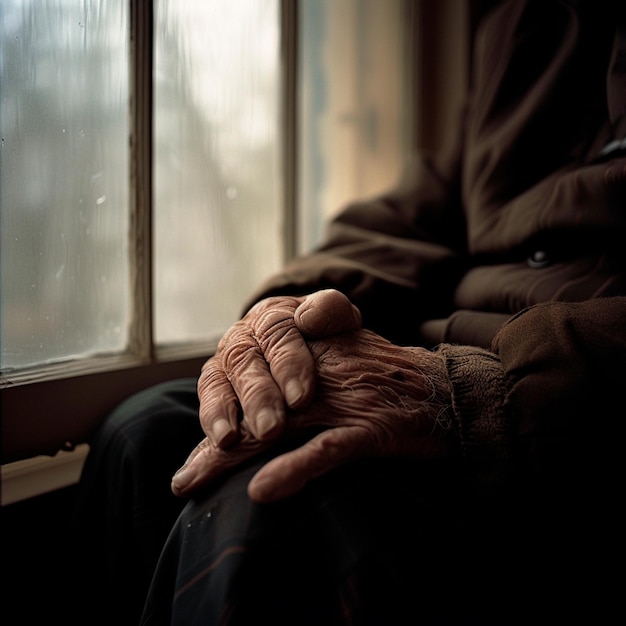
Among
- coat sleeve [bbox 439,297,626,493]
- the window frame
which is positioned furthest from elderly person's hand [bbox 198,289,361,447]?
the window frame

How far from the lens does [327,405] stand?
0.51 metres

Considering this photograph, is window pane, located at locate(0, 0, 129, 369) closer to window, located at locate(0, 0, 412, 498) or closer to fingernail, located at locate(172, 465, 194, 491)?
window, located at locate(0, 0, 412, 498)

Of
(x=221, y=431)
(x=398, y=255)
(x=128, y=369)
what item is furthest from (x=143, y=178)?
(x=221, y=431)

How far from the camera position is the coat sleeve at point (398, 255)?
2.75 ft

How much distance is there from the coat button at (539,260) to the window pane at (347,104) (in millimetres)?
727

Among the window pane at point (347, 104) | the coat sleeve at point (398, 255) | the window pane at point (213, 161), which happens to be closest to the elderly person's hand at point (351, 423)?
the coat sleeve at point (398, 255)

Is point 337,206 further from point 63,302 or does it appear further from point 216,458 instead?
point 216,458

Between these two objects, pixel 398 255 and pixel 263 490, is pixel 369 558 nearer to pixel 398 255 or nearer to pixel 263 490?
pixel 263 490

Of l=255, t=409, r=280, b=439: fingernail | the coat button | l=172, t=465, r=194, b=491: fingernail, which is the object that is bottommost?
l=172, t=465, r=194, b=491: fingernail

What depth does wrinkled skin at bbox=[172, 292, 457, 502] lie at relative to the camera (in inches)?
18.0

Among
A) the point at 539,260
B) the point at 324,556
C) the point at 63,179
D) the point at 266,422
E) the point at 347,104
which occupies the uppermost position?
the point at 347,104

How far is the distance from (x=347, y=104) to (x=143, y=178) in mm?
837

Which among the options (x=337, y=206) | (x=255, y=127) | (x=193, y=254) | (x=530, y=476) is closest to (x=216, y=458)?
(x=530, y=476)

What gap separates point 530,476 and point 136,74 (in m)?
0.93
